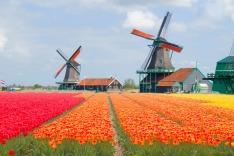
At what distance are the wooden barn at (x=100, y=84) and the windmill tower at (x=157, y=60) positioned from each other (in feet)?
66.8

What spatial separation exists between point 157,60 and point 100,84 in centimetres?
2521

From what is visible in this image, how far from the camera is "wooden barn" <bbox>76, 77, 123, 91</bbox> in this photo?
341 ft

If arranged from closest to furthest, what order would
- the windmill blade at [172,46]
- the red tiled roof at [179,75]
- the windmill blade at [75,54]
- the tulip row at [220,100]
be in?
the tulip row at [220,100], the red tiled roof at [179,75], the windmill blade at [172,46], the windmill blade at [75,54]

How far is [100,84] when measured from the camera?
105 metres

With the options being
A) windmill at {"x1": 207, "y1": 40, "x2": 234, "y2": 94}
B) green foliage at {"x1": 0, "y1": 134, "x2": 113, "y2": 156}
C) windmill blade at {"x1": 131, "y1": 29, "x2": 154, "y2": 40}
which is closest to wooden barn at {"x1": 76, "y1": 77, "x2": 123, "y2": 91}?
windmill blade at {"x1": 131, "y1": 29, "x2": 154, "y2": 40}

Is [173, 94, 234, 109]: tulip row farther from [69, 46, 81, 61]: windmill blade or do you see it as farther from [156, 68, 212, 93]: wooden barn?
[69, 46, 81, 61]: windmill blade

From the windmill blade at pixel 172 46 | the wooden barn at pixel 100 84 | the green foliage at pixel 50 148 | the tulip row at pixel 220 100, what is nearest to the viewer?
the green foliage at pixel 50 148

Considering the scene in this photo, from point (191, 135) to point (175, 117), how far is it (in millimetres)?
7494

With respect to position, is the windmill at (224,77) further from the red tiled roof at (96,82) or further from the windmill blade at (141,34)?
the red tiled roof at (96,82)

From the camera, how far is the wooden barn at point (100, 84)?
341 ft

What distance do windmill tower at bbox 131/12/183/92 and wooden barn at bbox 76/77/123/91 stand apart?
2036 cm

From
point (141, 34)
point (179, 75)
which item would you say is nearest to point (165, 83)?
point (179, 75)

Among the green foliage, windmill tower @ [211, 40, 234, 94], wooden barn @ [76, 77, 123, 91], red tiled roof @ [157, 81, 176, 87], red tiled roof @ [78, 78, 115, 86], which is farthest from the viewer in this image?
red tiled roof @ [78, 78, 115, 86]

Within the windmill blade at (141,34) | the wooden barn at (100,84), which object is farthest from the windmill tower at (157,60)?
the wooden barn at (100,84)
